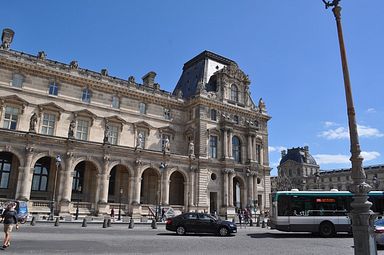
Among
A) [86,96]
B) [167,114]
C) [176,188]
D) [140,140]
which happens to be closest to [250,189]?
[176,188]

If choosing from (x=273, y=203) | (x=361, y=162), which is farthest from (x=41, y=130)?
(x=361, y=162)

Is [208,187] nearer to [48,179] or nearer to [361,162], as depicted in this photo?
[48,179]

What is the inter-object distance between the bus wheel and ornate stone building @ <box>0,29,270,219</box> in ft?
65.1

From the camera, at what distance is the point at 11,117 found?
33.3 meters

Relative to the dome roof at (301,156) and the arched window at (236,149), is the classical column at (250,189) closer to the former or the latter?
the arched window at (236,149)

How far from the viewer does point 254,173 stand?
4734 cm

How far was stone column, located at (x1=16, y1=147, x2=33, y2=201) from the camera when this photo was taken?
→ 95.1 feet

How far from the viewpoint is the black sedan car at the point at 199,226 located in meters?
20.5

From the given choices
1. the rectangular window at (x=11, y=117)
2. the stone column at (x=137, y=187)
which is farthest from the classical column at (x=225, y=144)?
the rectangular window at (x=11, y=117)

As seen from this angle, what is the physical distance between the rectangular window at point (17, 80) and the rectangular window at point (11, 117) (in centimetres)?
247

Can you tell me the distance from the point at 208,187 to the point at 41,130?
21848mm

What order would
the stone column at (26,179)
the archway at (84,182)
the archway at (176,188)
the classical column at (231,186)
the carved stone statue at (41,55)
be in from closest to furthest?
the stone column at (26,179) < the archway at (84,182) < the carved stone statue at (41,55) < the archway at (176,188) < the classical column at (231,186)

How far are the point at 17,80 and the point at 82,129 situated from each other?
855 cm

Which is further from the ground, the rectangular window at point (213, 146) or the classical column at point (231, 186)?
the rectangular window at point (213, 146)
